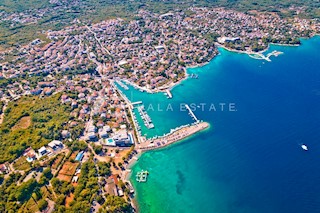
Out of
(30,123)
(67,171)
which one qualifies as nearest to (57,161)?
(67,171)

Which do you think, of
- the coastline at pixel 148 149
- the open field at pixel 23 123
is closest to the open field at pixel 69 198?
the coastline at pixel 148 149

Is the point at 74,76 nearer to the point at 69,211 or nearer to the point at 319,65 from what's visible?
the point at 69,211

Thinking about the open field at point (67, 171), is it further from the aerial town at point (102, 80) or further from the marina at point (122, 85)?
the marina at point (122, 85)

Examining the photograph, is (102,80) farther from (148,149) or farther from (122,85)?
(148,149)

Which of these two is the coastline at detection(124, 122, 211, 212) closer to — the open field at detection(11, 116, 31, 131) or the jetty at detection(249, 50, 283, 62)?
the open field at detection(11, 116, 31, 131)

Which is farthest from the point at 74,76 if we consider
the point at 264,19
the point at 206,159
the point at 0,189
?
the point at 264,19

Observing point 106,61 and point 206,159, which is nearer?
point 206,159

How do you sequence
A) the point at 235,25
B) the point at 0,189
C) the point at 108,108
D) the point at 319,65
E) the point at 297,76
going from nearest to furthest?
the point at 0,189 → the point at 108,108 → the point at 297,76 → the point at 319,65 → the point at 235,25

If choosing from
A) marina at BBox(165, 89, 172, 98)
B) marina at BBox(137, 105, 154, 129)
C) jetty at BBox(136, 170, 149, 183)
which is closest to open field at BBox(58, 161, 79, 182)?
jetty at BBox(136, 170, 149, 183)
